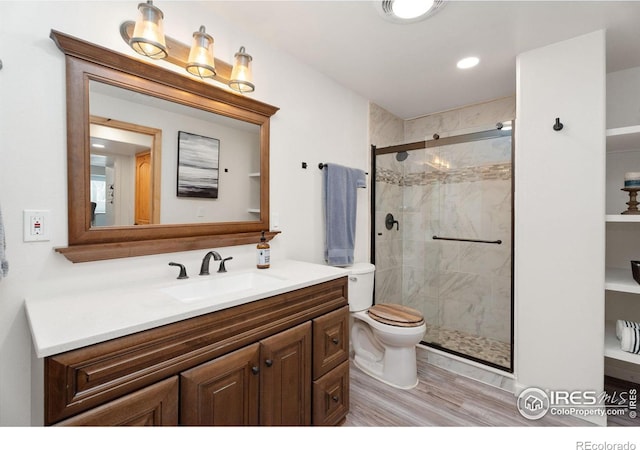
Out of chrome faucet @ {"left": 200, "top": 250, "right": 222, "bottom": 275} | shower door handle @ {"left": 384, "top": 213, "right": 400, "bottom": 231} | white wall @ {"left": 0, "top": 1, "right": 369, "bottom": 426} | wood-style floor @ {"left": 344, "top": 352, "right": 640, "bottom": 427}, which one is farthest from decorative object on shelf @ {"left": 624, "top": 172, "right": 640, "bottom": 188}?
white wall @ {"left": 0, "top": 1, "right": 369, "bottom": 426}

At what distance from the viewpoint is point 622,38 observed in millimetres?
1752

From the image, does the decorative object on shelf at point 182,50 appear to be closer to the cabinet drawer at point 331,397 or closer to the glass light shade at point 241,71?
the glass light shade at point 241,71

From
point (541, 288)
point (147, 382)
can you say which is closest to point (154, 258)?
point (147, 382)

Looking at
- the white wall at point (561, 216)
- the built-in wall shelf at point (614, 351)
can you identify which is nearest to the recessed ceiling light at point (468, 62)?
the white wall at point (561, 216)

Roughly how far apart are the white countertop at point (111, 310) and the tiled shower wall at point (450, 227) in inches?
70.0

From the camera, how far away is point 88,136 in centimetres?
121

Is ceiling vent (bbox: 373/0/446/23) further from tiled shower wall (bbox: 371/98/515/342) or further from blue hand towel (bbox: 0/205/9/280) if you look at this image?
blue hand towel (bbox: 0/205/9/280)

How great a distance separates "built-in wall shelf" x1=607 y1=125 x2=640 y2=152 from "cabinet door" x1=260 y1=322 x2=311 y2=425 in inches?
81.9

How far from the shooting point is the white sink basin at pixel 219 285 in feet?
4.47

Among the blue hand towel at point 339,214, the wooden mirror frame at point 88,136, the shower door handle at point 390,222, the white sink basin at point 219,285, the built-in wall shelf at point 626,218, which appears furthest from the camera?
the shower door handle at point 390,222

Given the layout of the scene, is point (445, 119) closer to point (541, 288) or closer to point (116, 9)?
point (541, 288)

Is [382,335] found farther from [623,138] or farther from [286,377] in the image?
[623,138]

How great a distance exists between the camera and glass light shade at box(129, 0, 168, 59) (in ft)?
3.98

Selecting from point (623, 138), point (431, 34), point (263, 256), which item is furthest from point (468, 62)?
point (263, 256)
